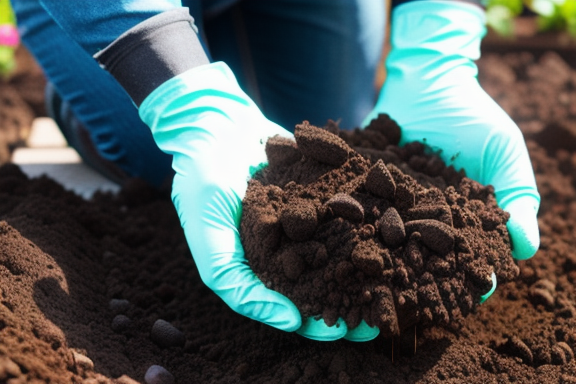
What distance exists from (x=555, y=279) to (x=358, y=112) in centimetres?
132

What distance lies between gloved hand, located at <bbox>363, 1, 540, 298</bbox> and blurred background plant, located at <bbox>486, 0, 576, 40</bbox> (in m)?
1.45

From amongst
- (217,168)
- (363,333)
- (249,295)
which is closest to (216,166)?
(217,168)

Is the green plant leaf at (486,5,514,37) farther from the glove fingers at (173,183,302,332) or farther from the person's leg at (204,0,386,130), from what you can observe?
the glove fingers at (173,183,302,332)

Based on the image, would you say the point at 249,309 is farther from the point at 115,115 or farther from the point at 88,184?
the point at 88,184

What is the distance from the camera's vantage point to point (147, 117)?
1.78m

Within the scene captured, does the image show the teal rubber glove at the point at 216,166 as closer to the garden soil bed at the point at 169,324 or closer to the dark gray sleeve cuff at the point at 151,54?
the dark gray sleeve cuff at the point at 151,54

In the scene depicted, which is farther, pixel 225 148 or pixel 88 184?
pixel 88 184

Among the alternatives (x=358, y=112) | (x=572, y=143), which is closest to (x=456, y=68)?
(x=358, y=112)

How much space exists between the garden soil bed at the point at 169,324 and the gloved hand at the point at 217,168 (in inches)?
6.0

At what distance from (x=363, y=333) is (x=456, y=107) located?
94 centimetres

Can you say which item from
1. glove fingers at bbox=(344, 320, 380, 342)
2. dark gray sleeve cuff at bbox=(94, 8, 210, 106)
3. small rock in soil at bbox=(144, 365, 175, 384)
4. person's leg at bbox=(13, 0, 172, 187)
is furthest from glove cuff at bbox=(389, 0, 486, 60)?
small rock in soil at bbox=(144, 365, 175, 384)

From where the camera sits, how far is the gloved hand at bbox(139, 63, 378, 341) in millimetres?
1490

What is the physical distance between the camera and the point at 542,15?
12.6ft

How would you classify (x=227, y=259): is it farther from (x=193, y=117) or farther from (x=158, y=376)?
(x=193, y=117)
